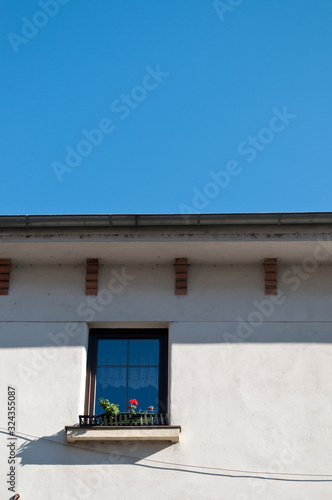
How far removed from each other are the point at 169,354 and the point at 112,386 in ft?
2.69

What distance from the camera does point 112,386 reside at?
9891mm

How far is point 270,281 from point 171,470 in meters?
2.70

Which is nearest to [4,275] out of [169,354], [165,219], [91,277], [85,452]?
[91,277]

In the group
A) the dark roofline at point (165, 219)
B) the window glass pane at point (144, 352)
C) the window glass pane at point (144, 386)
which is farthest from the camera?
the window glass pane at point (144, 352)

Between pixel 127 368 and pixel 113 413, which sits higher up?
pixel 127 368

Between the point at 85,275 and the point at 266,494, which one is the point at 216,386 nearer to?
the point at 266,494

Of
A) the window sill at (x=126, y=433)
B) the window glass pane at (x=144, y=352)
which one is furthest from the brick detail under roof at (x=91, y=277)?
the window sill at (x=126, y=433)

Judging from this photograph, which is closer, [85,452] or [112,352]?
[85,452]

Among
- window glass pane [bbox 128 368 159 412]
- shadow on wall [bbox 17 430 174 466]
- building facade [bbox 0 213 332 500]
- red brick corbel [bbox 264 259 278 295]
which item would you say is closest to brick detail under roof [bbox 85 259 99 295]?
building facade [bbox 0 213 332 500]

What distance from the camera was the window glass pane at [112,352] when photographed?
10.0 m

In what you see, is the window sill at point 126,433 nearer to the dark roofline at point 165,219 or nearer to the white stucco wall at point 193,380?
the white stucco wall at point 193,380

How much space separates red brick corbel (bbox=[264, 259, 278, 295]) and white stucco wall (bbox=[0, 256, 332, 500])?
0.11m

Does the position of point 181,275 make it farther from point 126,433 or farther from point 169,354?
point 126,433

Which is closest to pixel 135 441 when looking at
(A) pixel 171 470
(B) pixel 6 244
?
(A) pixel 171 470
